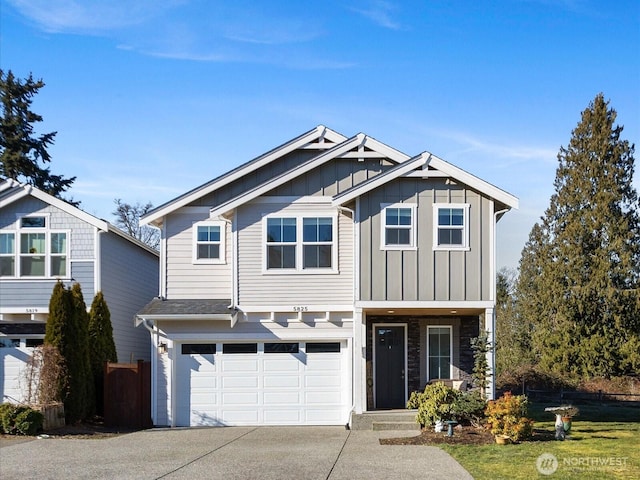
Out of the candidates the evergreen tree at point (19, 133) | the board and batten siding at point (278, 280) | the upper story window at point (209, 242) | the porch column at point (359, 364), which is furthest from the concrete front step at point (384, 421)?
the evergreen tree at point (19, 133)

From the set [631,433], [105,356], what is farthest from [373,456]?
[105,356]

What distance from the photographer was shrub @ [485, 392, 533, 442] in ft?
48.2

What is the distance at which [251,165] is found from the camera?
2075 centimetres

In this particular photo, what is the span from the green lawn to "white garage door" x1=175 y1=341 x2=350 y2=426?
5061 millimetres

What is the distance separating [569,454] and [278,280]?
28.2 feet

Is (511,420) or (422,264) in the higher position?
(422,264)

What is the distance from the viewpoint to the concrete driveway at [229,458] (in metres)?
11.8

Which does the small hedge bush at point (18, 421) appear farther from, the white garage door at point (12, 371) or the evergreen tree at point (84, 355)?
the white garage door at point (12, 371)

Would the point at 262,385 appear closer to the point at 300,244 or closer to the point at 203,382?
the point at 203,382

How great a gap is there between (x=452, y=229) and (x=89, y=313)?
9.69 metres

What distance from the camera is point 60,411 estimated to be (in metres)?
18.4

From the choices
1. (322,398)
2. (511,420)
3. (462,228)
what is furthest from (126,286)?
(511,420)

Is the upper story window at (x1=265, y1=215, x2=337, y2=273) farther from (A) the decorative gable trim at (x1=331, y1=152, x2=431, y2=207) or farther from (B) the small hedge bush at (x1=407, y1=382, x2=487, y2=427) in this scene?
(B) the small hedge bush at (x1=407, y1=382, x2=487, y2=427)

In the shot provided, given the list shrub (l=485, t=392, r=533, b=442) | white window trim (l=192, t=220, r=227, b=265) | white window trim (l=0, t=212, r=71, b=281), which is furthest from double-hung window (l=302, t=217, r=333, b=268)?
white window trim (l=0, t=212, r=71, b=281)
